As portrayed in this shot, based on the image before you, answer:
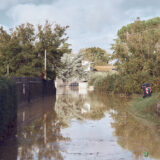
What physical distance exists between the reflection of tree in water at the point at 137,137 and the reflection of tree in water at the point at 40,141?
1812 mm

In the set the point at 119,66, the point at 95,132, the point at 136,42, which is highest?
the point at 136,42

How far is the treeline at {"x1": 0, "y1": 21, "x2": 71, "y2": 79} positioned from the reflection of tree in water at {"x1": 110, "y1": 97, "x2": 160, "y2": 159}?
22220 mm

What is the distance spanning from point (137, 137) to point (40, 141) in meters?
3.02

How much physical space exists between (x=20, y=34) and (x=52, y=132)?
85.8 ft

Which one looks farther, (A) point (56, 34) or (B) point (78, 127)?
(A) point (56, 34)

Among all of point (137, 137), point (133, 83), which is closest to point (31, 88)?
point (133, 83)

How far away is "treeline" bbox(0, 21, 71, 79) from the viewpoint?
35.5 metres

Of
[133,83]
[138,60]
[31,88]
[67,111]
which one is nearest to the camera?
[67,111]

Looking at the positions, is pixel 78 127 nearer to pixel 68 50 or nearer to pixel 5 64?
pixel 5 64

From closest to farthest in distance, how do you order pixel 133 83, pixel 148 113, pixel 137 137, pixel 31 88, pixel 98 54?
pixel 137 137, pixel 148 113, pixel 31 88, pixel 133 83, pixel 98 54

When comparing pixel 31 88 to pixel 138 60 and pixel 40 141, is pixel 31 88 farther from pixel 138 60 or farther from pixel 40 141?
pixel 40 141

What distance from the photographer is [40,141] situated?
33.1ft

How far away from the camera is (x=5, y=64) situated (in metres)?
36.0

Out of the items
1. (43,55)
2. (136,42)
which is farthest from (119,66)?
(43,55)
